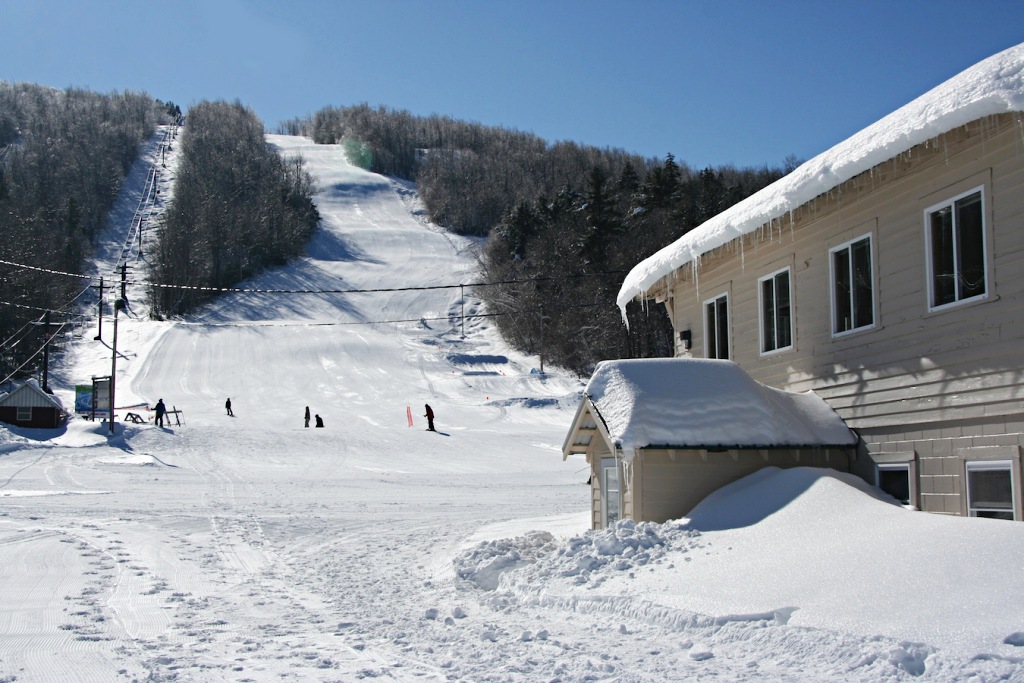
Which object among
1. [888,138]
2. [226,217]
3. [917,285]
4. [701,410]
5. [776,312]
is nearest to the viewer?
[888,138]

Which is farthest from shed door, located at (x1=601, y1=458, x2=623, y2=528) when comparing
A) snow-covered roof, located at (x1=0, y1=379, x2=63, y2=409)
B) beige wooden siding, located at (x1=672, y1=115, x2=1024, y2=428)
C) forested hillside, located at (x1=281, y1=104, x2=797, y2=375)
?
snow-covered roof, located at (x1=0, y1=379, x2=63, y2=409)

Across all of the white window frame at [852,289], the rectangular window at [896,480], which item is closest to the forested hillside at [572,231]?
the white window frame at [852,289]

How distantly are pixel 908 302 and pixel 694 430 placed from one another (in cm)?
278

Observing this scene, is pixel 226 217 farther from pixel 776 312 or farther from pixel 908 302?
pixel 908 302

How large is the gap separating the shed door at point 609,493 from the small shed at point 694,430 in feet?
1.34

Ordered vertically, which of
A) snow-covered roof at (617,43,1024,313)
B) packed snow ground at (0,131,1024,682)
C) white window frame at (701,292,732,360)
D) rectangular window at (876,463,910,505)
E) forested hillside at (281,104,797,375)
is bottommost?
packed snow ground at (0,131,1024,682)

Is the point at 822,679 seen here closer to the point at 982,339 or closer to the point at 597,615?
the point at 597,615

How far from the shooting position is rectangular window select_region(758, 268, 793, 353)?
1230 centimetres

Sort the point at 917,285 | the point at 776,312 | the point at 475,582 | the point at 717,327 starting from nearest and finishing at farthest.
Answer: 1. the point at 917,285
2. the point at 475,582
3. the point at 776,312
4. the point at 717,327

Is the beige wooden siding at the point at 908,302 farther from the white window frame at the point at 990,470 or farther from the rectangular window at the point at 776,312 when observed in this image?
the white window frame at the point at 990,470

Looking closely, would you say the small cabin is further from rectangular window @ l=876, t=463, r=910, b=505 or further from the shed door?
the shed door

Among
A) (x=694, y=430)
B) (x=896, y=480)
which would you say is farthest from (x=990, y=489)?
(x=694, y=430)

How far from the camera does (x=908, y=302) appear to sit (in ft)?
31.1

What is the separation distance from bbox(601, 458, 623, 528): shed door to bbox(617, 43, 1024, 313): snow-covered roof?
3.45 metres
